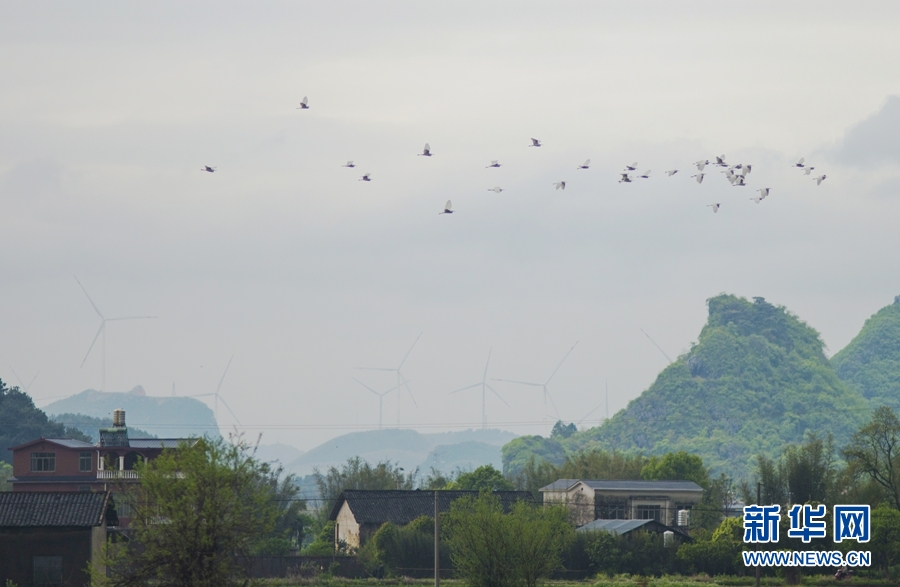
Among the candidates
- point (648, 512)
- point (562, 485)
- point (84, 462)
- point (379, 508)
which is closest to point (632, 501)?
point (648, 512)

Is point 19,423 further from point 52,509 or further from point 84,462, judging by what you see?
point 52,509

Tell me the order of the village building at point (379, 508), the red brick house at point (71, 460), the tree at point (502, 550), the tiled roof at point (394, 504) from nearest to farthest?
the tree at point (502, 550)
the village building at point (379, 508)
the tiled roof at point (394, 504)
the red brick house at point (71, 460)

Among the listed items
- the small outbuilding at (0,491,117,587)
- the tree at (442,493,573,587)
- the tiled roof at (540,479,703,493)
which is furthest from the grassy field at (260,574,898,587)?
the tiled roof at (540,479,703,493)

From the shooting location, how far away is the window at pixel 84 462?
8162 cm

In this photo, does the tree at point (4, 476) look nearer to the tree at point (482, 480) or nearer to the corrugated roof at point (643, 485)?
the tree at point (482, 480)

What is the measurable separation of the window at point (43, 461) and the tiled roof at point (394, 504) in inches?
830

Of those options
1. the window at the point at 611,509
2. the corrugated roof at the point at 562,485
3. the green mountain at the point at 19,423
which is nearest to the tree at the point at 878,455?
the window at the point at 611,509

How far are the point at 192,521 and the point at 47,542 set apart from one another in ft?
48.1

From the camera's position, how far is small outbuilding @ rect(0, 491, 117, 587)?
44.1m

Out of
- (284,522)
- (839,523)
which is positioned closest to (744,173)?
(839,523)

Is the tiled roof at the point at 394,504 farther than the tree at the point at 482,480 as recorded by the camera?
No

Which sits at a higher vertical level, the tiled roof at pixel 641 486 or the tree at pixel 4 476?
the tiled roof at pixel 641 486

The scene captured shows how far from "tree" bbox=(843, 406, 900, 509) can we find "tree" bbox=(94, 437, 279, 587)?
136ft

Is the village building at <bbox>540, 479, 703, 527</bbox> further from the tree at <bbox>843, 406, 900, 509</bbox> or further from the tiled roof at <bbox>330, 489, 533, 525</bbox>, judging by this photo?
the tree at <bbox>843, 406, 900, 509</bbox>
